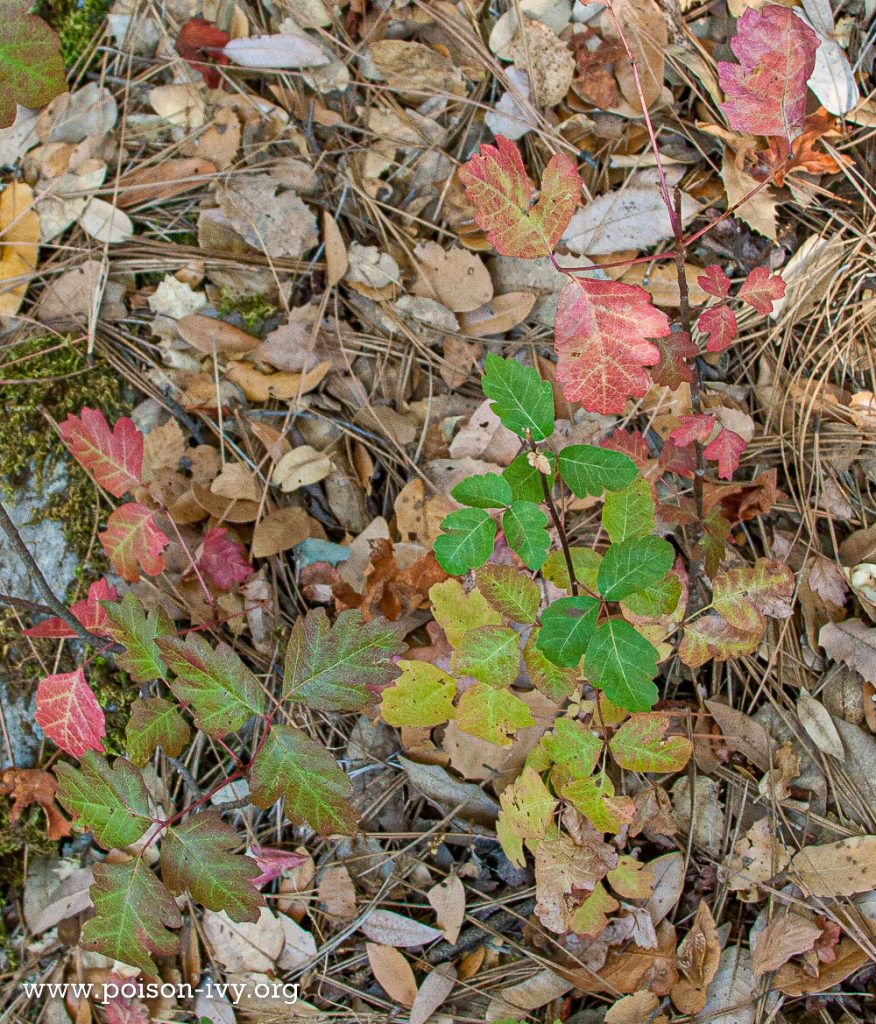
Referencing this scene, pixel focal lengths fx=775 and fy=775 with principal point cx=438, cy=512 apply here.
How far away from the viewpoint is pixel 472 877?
74.9 inches

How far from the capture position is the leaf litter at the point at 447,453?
176cm

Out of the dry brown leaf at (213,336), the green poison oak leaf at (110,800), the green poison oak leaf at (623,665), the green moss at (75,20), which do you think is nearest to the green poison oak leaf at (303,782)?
the green poison oak leaf at (110,800)

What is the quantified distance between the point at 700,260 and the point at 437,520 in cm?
99

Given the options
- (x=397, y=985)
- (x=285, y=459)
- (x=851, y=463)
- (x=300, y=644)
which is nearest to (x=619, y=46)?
(x=851, y=463)

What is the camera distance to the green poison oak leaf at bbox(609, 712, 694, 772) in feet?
5.06

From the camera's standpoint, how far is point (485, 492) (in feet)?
4.45

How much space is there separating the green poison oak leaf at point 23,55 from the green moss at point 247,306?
1.02 metres

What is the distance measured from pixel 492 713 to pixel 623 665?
36 cm

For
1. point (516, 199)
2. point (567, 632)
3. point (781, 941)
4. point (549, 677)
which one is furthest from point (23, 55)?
point (781, 941)

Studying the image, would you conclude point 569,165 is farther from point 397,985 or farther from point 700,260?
point 397,985

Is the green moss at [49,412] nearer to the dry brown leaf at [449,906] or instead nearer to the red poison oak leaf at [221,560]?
the red poison oak leaf at [221,560]

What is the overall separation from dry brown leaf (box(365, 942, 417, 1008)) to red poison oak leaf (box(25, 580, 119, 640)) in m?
1.01

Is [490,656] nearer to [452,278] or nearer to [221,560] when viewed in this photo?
[221,560]

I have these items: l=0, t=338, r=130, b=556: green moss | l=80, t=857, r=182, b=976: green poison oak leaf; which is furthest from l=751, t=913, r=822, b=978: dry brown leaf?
l=0, t=338, r=130, b=556: green moss
